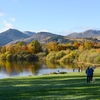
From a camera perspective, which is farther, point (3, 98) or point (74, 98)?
point (3, 98)

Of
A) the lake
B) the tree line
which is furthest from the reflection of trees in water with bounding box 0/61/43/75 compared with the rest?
the tree line

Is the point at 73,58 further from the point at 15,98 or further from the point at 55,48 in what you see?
the point at 15,98

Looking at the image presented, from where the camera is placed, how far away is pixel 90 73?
31719 millimetres

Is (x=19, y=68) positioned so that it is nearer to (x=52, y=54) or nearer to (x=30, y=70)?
(x=30, y=70)

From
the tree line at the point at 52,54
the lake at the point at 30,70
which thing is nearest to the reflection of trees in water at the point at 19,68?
the lake at the point at 30,70

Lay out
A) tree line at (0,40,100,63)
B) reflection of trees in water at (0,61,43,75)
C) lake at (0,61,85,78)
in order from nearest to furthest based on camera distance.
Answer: lake at (0,61,85,78), reflection of trees in water at (0,61,43,75), tree line at (0,40,100,63)

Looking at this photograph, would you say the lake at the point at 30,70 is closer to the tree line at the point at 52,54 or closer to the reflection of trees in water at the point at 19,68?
the reflection of trees in water at the point at 19,68

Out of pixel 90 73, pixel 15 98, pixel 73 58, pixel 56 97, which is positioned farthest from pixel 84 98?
pixel 73 58

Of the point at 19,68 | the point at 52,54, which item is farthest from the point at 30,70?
the point at 52,54

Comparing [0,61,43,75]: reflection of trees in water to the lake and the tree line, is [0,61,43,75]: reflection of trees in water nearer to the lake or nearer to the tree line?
the lake

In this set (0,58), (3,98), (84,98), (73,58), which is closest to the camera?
(84,98)

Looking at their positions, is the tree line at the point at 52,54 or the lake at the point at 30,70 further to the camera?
the tree line at the point at 52,54

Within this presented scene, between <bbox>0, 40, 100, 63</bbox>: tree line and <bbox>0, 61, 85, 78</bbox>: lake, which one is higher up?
<bbox>0, 40, 100, 63</bbox>: tree line

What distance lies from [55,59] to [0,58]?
37.2 meters
